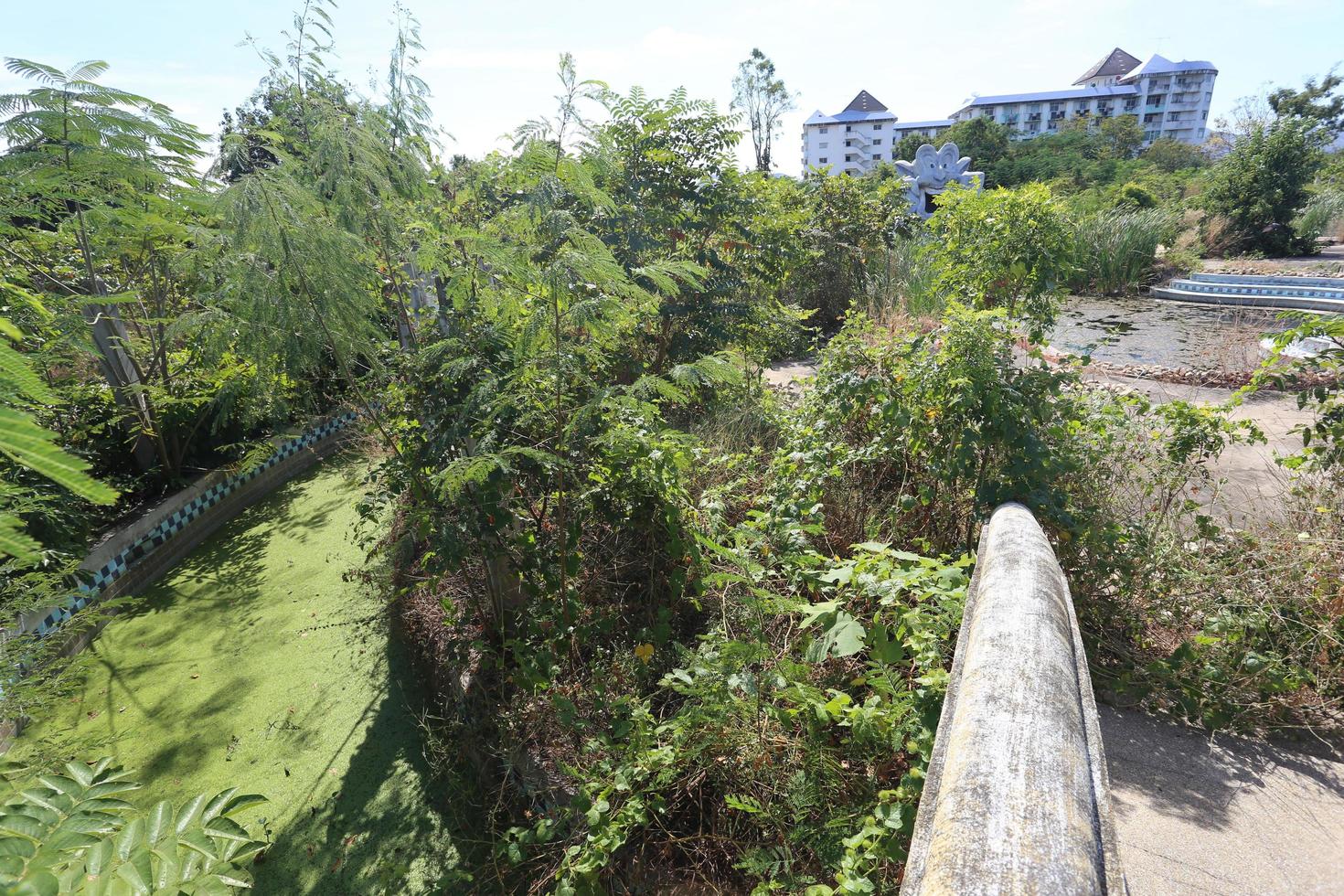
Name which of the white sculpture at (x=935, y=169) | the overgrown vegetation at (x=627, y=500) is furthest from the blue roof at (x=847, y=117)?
the overgrown vegetation at (x=627, y=500)

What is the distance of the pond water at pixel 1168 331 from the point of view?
668 cm

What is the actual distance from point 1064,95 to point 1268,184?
5406 centimetres

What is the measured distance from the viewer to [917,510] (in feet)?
9.22

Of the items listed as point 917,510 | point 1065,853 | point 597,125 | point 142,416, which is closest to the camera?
point 1065,853

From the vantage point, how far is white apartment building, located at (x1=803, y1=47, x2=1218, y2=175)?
53344mm

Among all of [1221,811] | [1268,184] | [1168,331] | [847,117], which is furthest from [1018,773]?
[847,117]

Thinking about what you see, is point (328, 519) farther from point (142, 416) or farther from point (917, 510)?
point (917, 510)

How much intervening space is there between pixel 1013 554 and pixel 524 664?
1753 mm

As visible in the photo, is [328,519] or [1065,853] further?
[328,519]

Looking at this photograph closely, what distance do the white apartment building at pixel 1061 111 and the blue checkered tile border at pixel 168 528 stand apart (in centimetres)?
5581

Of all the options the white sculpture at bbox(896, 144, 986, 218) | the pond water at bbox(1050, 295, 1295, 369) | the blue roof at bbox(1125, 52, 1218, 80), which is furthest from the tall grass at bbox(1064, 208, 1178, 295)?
the blue roof at bbox(1125, 52, 1218, 80)

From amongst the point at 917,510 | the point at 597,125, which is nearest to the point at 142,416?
the point at 597,125

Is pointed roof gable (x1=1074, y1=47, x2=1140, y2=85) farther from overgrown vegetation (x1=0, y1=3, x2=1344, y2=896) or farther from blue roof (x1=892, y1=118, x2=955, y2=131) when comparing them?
overgrown vegetation (x1=0, y1=3, x2=1344, y2=896)

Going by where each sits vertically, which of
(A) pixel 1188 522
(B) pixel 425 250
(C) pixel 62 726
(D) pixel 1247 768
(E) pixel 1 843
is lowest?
(C) pixel 62 726
